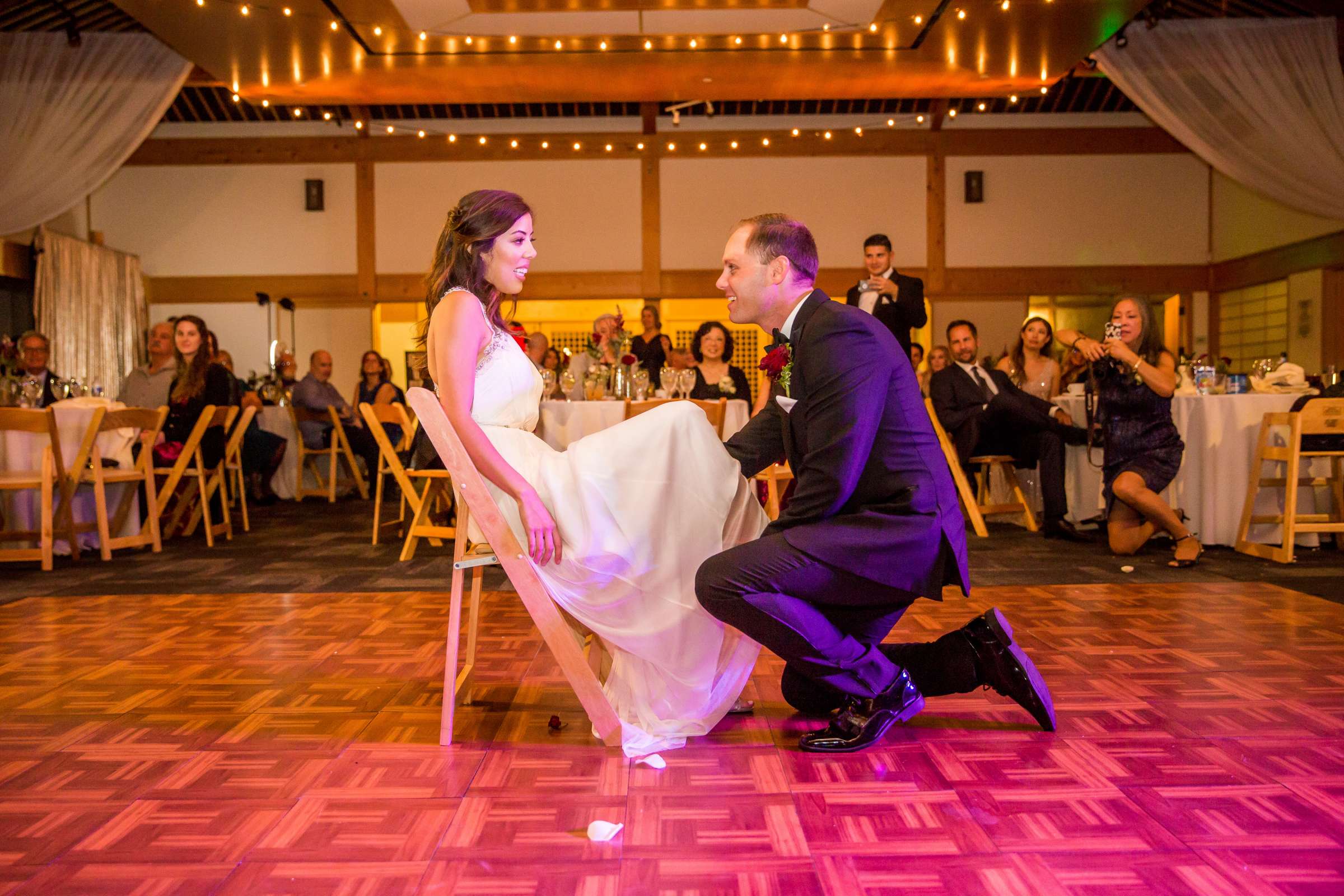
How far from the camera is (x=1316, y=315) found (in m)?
9.70

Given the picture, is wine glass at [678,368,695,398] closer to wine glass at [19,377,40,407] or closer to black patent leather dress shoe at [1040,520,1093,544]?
black patent leather dress shoe at [1040,520,1093,544]

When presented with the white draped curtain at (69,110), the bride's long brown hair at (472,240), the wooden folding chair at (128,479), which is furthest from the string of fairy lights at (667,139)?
the bride's long brown hair at (472,240)

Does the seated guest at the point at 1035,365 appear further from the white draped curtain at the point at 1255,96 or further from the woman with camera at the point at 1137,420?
the white draped curtain at the point at 1255,96

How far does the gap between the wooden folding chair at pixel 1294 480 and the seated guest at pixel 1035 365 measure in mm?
1305

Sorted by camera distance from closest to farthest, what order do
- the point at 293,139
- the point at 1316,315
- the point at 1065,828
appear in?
the point at 1065,828 → the point at 1316,315 → the point at 293,139

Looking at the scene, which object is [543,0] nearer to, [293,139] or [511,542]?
[293,139]

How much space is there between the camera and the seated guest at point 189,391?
5883 millimetres

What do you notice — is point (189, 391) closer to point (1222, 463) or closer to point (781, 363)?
point (781, 363)

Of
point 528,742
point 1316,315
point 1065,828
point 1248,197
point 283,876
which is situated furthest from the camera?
point 1248,197

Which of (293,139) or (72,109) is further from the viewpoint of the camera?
(293,139)

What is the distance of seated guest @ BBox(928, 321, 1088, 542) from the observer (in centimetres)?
561

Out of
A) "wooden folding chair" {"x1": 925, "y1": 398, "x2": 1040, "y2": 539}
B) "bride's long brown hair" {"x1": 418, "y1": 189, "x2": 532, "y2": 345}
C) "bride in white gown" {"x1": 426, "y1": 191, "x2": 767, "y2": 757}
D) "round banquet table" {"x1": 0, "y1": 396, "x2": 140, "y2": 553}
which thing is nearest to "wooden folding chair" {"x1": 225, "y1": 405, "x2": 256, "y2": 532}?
"round banquet table" {"x1": 0, "y1": 396, "x2": 140, "y2": 553}

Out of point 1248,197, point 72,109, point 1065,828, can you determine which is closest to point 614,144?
point 72,109

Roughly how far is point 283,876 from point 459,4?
693 cm
